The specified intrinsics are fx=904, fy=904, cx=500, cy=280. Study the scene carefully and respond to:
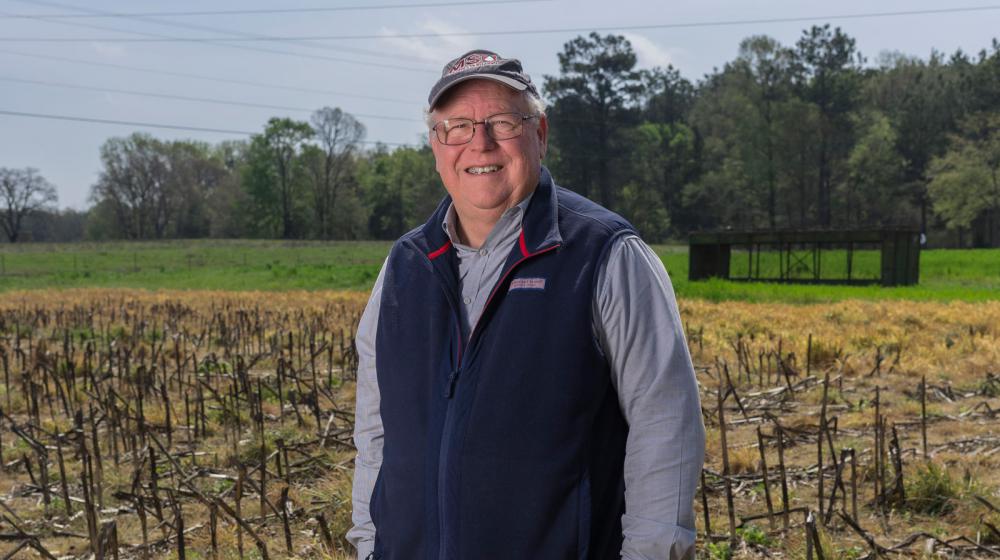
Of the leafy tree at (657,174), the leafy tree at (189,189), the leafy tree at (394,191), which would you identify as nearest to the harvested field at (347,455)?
the leafy tree at (657,174)

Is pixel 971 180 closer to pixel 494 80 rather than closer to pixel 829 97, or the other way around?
pixel 829 97

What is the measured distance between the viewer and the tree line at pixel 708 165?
214 feet

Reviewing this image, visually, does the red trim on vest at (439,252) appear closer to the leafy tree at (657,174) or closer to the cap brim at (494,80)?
the cap brim at (494,80)

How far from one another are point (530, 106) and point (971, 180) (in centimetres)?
6452

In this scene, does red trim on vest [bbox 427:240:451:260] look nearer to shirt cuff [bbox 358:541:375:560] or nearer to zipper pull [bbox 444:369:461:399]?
zipper pull [bbox 444:369:461:399]

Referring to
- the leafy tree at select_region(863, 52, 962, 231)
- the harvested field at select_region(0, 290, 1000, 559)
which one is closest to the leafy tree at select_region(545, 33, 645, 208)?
the leafy tree at select_region(863, 52, 962, 231)

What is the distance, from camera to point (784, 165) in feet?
220

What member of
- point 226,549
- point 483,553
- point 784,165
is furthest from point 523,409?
point 784,165

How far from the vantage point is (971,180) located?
59.0 m

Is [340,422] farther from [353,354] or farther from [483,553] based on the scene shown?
[483,553]

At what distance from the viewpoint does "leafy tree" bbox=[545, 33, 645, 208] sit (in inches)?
2697

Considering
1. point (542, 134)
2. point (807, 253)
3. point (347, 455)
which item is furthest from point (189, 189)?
point (542, 134)

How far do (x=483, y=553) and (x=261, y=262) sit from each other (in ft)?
150

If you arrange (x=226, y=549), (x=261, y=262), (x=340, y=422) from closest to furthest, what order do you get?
(x=226, y=549)
(x=340, y=422)
(x=261, y=262)
